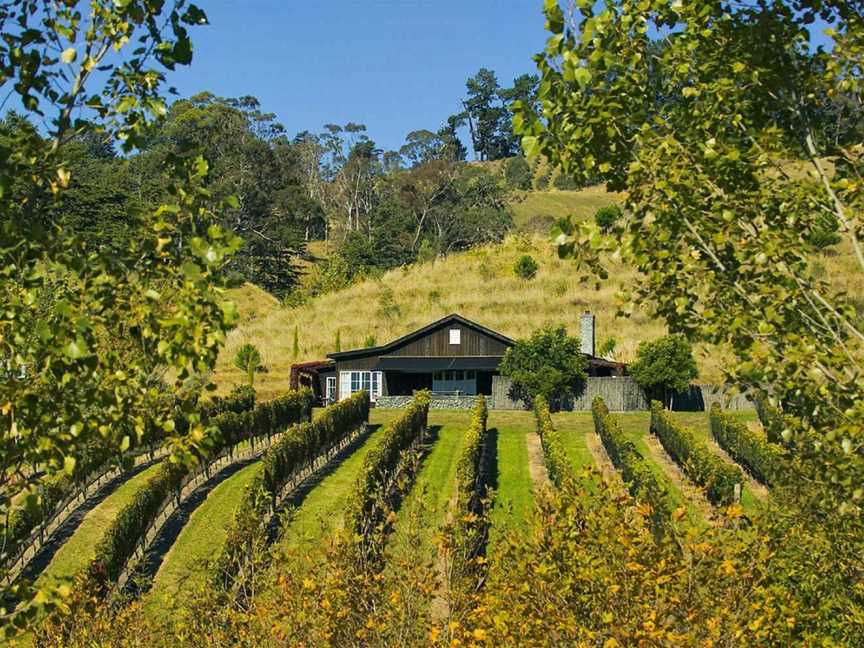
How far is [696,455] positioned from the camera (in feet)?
95.9

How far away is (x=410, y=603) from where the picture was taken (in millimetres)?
10094

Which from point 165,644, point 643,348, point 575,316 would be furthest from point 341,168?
point 165,644

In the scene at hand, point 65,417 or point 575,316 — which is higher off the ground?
point 575,316

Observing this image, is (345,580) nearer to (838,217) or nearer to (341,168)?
(838,217)

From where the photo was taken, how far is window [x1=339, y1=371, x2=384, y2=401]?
182 feet

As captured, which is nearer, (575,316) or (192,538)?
(192,538)

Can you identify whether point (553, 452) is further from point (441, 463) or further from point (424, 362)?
point (424, 362)

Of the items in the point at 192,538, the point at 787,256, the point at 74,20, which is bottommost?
the point at 192,538

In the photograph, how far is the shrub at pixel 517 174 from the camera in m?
134

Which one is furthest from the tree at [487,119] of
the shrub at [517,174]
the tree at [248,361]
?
the tree at [248,361]

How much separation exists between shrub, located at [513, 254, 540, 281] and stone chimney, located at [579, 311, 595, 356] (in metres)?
19.9

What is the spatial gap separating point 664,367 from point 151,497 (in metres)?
28.4

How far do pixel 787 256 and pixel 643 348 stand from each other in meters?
42.8

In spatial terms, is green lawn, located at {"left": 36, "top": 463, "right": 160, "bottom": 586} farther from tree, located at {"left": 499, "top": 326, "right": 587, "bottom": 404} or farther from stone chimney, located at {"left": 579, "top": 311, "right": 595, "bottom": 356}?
stone chimney, located at {"left": 579, "top": 311, "right": 595, "bottom": 356}
